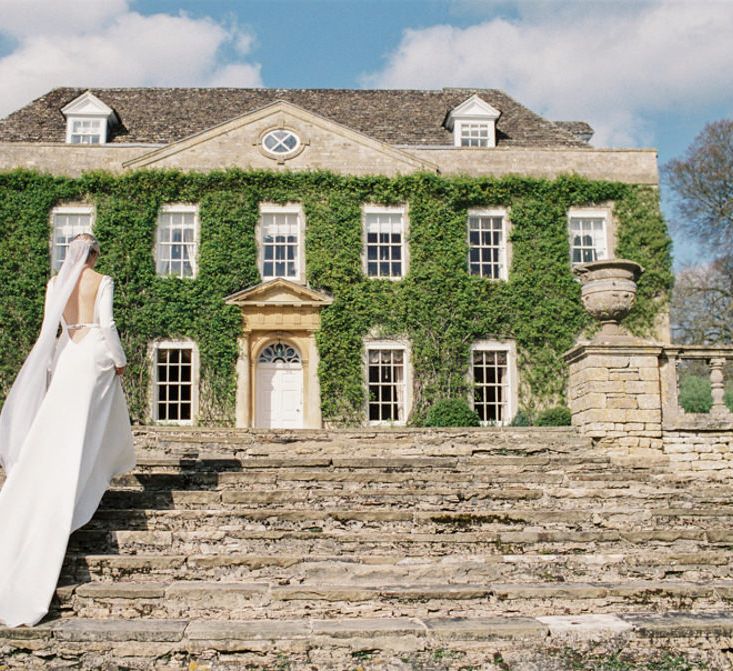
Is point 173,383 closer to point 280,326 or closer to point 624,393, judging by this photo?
point 280,326

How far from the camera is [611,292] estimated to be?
10.7 m

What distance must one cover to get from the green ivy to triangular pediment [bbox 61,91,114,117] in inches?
104

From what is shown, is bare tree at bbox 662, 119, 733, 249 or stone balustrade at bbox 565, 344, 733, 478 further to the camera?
bare tree at bbox 662, 119, 733, 249

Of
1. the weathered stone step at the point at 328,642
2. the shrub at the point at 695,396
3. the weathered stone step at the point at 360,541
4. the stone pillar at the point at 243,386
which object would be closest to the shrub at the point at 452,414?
the stone pillar at the point at 243,386

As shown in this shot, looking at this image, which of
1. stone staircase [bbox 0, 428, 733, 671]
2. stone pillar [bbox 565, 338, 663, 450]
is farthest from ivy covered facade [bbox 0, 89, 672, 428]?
stone staircase [bbox 0, 428, 733, 671]

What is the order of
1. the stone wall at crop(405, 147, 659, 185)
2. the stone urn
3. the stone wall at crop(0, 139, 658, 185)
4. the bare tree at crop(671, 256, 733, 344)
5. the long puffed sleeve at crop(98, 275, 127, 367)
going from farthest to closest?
the bare tree at crop(671, 256, 733, 344), the stone wall at crop(405, 147, 659, 185), the stone wall at crop(0, 139, 658, 185), the stone urn, the long puffed sleeve at crop(98, 275, 127, 367)

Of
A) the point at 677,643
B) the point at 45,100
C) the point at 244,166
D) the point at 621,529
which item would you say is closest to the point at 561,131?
the point at 244,166

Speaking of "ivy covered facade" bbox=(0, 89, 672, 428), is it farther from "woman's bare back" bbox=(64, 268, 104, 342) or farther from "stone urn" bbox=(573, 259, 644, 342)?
"woman's bare back" bbox=(64, 268, 104, 342)

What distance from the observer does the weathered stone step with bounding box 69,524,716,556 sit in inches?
268

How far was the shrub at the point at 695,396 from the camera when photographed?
67.1 feet

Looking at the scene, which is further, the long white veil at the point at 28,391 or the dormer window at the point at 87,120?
the dormer window at the point at 87,120

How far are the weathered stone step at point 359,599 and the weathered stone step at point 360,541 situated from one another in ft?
2.01

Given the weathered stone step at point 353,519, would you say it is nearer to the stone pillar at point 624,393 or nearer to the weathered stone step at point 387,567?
the weathered stone step at point 387,567

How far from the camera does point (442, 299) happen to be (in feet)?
67.4
